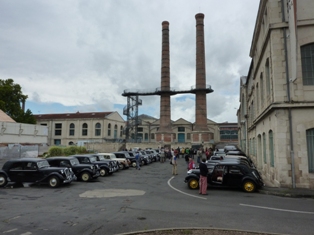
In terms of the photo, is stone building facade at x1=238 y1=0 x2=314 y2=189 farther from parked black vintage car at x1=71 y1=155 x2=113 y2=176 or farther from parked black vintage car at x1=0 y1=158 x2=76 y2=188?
parked black vintage car at x1=0 y1=158 x2=76 y2=188

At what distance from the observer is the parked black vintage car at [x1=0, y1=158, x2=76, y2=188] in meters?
12.5

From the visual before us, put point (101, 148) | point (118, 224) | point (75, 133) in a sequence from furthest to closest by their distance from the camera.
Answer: point (75, 133), point (101, 148), point (118, 224)

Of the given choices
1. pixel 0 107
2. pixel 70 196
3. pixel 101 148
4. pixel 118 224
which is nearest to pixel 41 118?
pixel 0 107

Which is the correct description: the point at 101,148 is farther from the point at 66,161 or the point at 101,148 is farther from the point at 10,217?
the point at 10,217

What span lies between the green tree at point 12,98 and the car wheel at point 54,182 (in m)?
41.3

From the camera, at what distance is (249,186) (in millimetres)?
11562

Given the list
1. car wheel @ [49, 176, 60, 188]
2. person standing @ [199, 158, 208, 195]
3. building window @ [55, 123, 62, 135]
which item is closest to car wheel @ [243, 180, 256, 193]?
person standing @ [199, 158, 208, 195]

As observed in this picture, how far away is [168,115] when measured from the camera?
169ft

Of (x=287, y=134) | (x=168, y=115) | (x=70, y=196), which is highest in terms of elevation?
(x=168, y=115)

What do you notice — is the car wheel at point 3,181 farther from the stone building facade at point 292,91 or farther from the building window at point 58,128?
Result: the building window at point 58,128

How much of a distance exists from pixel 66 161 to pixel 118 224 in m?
9.76

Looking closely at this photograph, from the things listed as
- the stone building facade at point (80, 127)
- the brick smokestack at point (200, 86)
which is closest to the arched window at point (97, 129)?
the stone building facade at point (80, 127)

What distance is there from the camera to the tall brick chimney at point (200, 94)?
4944 centimetres

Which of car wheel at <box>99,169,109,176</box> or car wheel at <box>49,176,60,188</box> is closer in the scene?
car wheel at <box>49,176,60,188</box>
